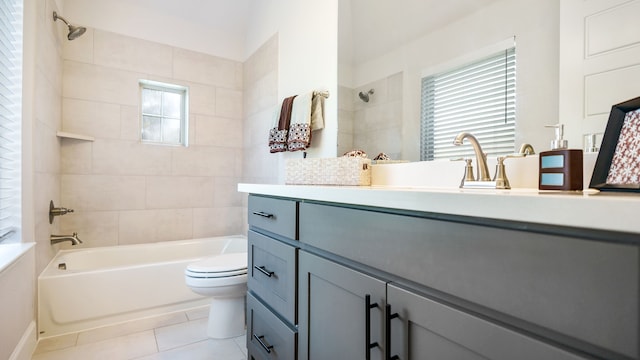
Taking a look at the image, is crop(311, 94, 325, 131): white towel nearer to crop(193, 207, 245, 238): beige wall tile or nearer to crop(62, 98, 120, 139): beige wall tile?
crop(193, 207, 245, 238): beige wall tile

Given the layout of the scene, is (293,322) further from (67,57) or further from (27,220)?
(67,57)

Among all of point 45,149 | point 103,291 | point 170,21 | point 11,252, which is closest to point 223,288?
point 103,291

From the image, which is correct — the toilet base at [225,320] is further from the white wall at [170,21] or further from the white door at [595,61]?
the white wall at [170,21]

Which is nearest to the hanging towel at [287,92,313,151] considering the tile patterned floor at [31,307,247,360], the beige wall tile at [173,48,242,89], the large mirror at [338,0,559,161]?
the large mirror at [338,0,559,161]

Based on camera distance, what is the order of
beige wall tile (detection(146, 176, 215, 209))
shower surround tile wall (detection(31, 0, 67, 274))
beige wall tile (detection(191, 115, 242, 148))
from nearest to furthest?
shower surround tile wall (detection(31, 0, 67, 274)) < beige wall tile (detection(146, 176, 215, 209)) < beige wall tile (detection(191, 115, 242, 148))

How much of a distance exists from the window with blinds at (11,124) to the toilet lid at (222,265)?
950 mm

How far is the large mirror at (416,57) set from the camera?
0.98 metres

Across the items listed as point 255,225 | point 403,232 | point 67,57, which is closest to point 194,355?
point 255,225

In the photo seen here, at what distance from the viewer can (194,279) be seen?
6.33 feet

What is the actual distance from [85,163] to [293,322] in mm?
2523

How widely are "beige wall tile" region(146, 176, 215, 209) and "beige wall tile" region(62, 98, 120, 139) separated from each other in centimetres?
53

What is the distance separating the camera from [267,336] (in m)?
1.33

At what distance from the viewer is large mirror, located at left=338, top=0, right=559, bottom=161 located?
3.22ft

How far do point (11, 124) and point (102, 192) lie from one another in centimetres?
113
